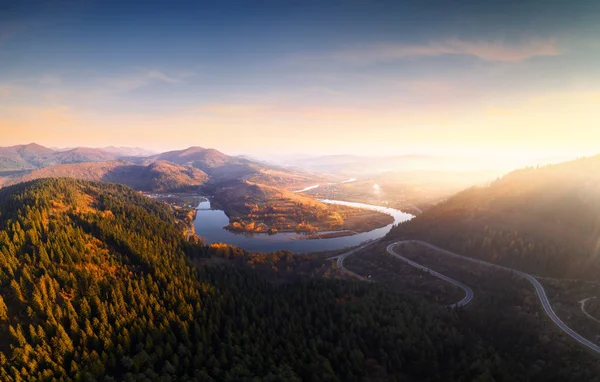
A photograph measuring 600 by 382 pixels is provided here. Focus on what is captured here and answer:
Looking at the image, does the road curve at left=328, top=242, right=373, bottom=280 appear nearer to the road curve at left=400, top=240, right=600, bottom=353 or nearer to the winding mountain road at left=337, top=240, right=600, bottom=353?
the winding mountain road at left=337, top=240, right=600, bottom=353

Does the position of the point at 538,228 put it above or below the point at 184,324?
above

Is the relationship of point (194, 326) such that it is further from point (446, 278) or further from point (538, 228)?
point (538, 228)

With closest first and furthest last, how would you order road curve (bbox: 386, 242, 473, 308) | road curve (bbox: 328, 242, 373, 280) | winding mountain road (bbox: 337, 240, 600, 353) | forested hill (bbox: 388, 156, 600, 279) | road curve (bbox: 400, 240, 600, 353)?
road curve (bbox: 400, 240, 600, 353)
winding mountain road (bbox: 337, 240, 600, 353)
road curve (bbox: 386, 242, 473, 308)
forested hill (bbox: 388, 156, 600, 279)
road curve (bbox: 328, 242, 373, 280)

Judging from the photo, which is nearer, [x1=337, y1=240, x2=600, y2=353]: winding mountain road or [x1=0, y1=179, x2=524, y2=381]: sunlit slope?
[x1=0, y1=179, x2=524, y2=381]: sunlit slope

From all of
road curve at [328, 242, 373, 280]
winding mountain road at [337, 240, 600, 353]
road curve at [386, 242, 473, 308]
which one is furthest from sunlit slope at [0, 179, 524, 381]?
road curve at [328, 242, 373, 280]

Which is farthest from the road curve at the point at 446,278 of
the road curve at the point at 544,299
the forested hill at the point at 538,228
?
the forested hill at the point at 538,228

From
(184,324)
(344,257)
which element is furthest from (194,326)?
(344,257)

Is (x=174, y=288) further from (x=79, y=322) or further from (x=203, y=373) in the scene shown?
(x=203, y=373)
